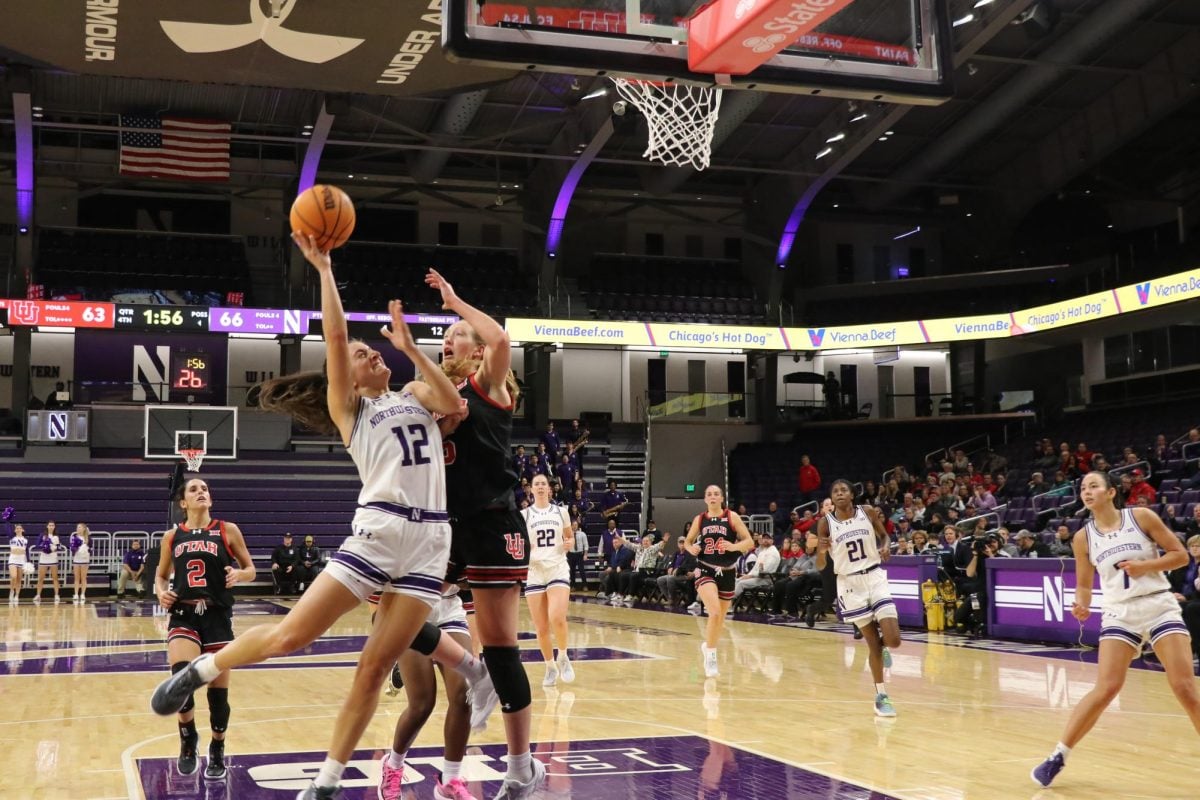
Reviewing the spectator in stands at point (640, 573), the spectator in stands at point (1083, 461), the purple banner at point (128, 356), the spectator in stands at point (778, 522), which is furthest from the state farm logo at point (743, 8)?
the purple banner at point (128, 356)

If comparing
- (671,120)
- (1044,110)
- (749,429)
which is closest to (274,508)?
(749,429)

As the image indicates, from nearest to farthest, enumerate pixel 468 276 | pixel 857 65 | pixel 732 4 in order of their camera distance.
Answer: pixel 732 4 < pixel 857 65 < pixel 468 276

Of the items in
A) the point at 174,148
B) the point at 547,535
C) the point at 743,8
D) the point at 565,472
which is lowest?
the point at 547,535

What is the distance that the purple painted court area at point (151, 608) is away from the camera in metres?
20.2

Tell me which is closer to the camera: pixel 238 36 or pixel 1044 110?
pixel 238 36

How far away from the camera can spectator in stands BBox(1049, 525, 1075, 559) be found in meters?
14.7

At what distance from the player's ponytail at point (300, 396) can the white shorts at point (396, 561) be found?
654mm

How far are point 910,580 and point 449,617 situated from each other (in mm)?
12182

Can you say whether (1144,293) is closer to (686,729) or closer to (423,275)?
(423,275)

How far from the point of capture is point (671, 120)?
1209cm

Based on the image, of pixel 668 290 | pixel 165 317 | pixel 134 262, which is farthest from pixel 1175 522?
pixel 134 262

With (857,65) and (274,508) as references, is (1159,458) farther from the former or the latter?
(274,508)

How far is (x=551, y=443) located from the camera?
29.0 metres

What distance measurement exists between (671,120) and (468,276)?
2080cm
